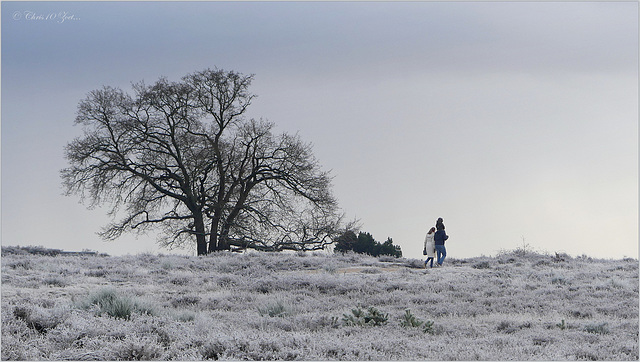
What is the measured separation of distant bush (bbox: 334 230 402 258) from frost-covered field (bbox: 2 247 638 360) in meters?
8.84

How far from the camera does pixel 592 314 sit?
563 inches

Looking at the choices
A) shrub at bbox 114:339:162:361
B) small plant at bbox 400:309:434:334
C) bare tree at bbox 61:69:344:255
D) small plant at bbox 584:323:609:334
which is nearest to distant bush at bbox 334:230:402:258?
bare tree at bbox 61:69:344:255

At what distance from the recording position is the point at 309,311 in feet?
46.4

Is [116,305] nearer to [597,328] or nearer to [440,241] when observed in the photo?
[597,328]

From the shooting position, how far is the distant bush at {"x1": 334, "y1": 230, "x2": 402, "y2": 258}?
1321 inches

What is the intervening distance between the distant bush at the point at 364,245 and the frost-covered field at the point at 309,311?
8.84 metres

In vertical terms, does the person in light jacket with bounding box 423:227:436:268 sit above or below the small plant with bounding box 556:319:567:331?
above

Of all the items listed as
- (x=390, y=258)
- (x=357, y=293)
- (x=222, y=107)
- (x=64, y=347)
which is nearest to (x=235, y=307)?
(x=357, y=293)

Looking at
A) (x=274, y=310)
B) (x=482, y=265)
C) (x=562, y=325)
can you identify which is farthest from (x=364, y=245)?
(x=562, y=325)

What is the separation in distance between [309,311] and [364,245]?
20854 millimetres

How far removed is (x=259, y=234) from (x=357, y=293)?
54.9 feet

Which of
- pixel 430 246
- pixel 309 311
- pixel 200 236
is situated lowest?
pixel 309 311

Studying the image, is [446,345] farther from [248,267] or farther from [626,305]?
[248,267]

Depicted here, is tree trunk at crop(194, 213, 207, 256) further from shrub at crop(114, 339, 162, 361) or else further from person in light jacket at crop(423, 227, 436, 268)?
shrub at crop(114, 339, 162, 361)
